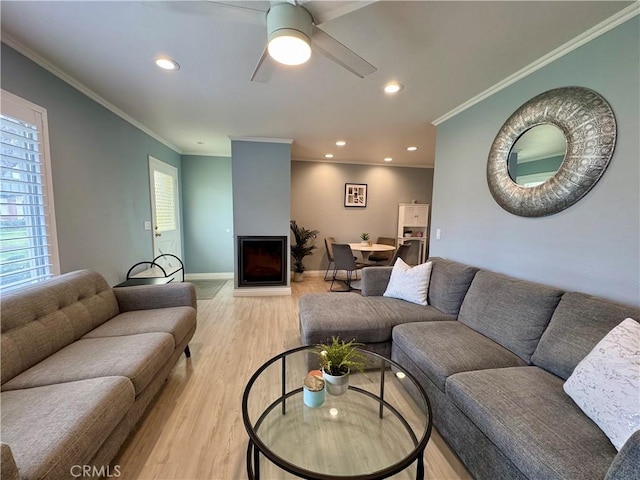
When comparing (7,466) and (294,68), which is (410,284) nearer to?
(294,68)

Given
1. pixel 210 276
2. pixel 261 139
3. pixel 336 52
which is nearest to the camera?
pixel 336 52

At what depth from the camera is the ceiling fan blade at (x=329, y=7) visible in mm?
1104

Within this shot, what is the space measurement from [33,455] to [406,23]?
256 centimetres

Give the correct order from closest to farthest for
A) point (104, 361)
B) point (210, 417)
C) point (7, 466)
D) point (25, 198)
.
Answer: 1. point (7, 466)
2. point (104, 361)
3. point (210, 417)
4. point (25, 198)

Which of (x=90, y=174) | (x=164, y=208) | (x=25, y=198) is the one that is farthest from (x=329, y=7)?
(x=164, y=208)

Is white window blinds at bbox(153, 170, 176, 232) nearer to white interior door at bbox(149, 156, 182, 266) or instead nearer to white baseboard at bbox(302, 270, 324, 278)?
white interior door at bbox(149, 156, 182, 266)

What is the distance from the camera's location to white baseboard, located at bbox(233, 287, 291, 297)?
4164 mm

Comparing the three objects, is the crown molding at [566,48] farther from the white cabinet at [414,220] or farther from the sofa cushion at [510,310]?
the white cabinet at [414,220]

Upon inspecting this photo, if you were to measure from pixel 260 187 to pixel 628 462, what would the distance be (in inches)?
158

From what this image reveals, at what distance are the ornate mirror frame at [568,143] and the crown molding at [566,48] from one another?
0.72 feet

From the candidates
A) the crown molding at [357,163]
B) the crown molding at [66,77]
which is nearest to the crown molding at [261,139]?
the crown molding at [66,77]

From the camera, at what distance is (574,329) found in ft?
4.64

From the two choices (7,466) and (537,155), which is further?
(537,155)

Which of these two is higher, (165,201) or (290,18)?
(290,18)
